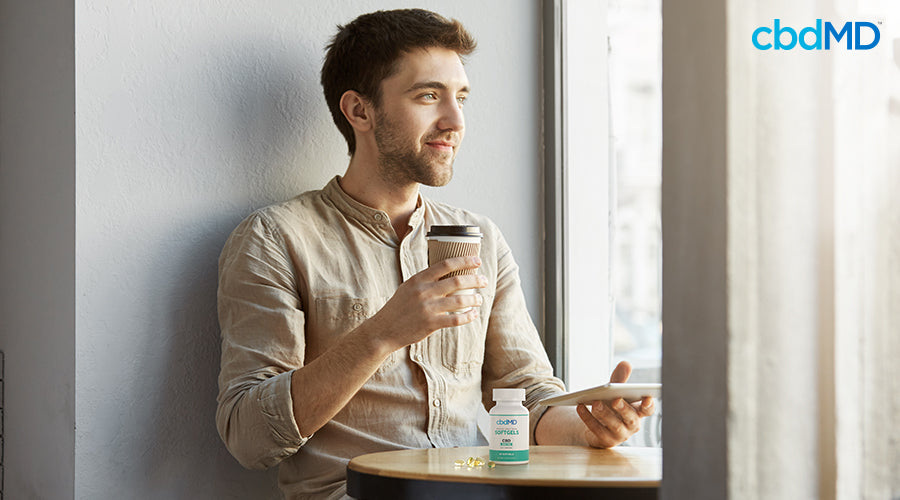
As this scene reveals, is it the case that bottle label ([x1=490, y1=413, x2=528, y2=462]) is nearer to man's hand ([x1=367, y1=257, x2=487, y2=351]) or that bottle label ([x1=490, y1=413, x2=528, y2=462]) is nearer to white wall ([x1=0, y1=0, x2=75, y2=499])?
man's hand ([x1=367, y1=257, x2=487, y2=351])

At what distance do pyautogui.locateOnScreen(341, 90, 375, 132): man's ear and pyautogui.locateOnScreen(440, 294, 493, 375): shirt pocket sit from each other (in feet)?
1.77

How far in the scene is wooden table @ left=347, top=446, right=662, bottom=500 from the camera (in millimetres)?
1316

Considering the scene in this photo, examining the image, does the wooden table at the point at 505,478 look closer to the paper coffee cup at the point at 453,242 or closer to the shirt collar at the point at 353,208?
the paper coffee cup at the point at 453,242

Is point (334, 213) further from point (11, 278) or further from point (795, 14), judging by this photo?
point (795, 14)

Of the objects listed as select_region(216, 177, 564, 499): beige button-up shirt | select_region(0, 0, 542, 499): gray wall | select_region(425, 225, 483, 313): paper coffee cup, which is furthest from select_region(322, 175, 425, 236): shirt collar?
select_region(425, 225, 483, 313): paper coffee cup

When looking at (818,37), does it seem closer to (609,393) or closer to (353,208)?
(609,393)

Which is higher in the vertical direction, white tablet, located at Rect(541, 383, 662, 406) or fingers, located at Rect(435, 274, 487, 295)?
fingers, located at Rect(435, 274, 487, 295)

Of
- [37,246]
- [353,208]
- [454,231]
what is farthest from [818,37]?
[37,246]

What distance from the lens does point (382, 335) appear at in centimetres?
177

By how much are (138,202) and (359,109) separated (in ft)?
1.87

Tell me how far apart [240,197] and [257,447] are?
65 centimetres

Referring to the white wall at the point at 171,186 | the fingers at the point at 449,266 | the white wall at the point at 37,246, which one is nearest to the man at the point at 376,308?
the fingers at the point at 449,266

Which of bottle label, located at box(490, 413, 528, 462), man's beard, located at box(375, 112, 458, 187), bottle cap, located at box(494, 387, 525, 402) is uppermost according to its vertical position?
man's beard, located at box(375, 112, 458, 187)

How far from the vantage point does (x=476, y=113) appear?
2.70 meters
